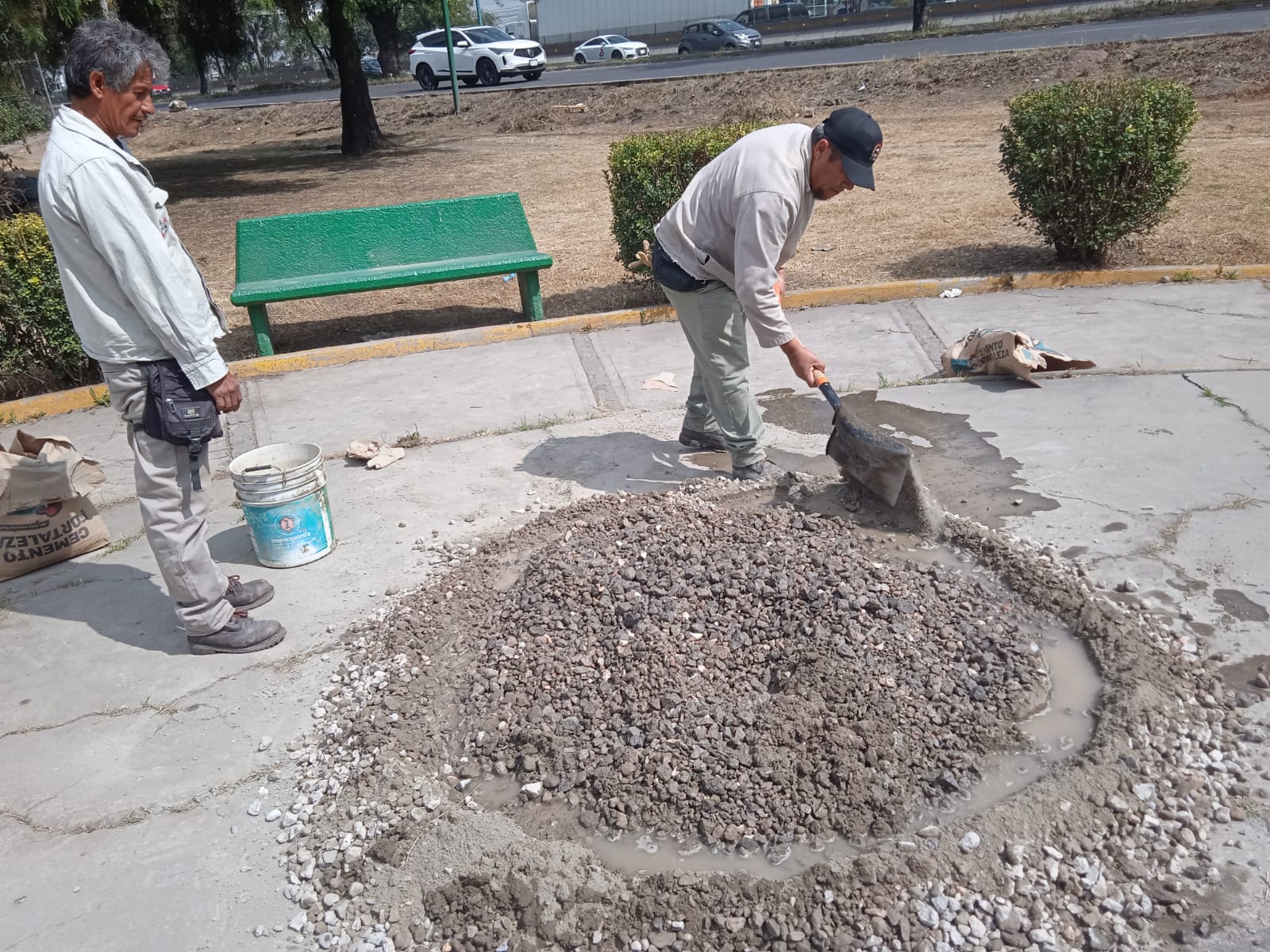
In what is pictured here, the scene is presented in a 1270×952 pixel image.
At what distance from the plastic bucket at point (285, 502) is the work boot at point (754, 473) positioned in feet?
5.97

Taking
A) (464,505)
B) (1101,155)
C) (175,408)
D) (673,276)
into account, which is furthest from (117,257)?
(1101,155)

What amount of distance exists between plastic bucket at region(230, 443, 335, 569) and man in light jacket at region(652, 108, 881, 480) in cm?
173

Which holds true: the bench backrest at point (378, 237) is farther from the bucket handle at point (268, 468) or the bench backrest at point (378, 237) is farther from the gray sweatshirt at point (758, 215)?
the gray sweatshirt at point (758, 215)

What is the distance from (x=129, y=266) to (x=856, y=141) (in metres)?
2.51

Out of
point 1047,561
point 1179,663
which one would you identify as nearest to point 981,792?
point 1179,663

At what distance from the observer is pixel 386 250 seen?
6.98 meters

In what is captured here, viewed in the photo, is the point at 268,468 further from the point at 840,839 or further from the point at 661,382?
the point at 840,839

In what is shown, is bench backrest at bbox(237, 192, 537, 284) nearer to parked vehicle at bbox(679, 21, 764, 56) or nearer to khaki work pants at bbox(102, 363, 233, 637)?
khaki work pants at bbox(102, 363, 233, 637)

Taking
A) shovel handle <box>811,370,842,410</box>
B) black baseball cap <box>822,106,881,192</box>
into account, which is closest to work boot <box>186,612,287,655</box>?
shovel handle <box>811,370,842,410</box>

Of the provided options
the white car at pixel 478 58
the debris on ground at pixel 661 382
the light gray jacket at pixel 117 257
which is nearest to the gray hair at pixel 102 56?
the light gray jacket at pixel 117 257

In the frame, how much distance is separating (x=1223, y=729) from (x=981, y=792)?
2.56ft

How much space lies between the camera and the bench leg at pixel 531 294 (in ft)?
22.5

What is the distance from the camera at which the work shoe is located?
494 centimetres

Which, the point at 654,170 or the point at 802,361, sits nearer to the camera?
the point at 802,361
